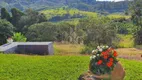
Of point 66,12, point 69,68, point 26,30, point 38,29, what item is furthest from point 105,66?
point 66,12

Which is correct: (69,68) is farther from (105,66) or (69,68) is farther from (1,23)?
(1,23)

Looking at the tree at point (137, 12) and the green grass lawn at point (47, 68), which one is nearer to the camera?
the green grass lawn at point (47, 68)

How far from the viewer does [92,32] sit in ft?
134

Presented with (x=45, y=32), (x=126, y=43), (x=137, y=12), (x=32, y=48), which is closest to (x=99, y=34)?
(x=45, y=32)

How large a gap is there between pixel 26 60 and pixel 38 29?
34.5 metres

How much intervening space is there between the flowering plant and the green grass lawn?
5.50 m

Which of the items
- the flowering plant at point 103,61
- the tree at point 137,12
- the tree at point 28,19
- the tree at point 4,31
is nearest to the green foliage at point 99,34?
the tree at point 4,31

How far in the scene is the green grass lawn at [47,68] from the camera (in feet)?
51.9

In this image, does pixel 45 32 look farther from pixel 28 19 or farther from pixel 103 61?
pixel 103 61

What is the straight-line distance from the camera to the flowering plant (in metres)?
9.91

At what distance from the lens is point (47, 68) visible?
17.2 metres

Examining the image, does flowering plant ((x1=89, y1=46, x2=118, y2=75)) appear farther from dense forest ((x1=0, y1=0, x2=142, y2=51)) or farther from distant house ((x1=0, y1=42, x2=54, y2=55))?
dense forest ((x1=0, y1=0, x2=142, y2=51))

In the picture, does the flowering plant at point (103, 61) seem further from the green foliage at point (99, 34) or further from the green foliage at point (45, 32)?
the green foliage at point (45, 32)

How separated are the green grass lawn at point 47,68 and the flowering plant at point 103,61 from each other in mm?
5495
